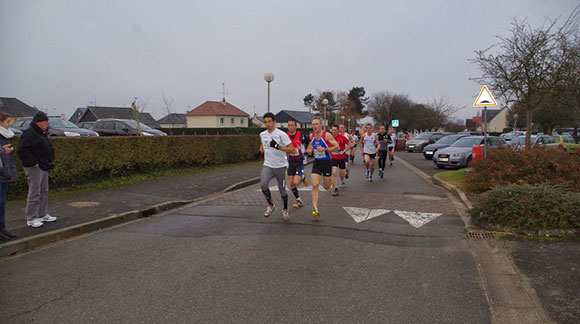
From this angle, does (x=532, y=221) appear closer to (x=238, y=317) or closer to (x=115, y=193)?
(x=238, y=317)

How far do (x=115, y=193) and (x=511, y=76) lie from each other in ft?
39.4

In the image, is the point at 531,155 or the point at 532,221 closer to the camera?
the point at 532,221

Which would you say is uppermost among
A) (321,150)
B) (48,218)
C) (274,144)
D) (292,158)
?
(274,144)

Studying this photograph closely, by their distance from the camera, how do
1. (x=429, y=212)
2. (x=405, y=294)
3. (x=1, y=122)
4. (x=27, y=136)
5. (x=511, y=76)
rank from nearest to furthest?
(x=405, y=294) < (x=1, y=122) < (x=27, y=136) < (x=429, y=212) < (x=511, y=76)

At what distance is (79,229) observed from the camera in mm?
6098

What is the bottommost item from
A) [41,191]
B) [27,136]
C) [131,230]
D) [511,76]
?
[131,230]

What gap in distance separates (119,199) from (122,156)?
2897mm

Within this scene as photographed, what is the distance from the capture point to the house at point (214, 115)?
233 feet

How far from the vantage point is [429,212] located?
288 inches

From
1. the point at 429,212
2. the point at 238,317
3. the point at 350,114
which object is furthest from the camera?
the point at 350,114

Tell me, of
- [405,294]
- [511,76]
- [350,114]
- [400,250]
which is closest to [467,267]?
[400,250]

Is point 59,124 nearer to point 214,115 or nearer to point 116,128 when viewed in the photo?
point 116,128

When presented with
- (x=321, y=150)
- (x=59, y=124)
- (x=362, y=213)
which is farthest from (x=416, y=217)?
(x=59, y=124)

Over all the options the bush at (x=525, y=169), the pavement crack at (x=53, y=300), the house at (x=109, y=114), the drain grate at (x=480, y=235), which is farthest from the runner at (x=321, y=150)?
the house at (x=109, y=114)
